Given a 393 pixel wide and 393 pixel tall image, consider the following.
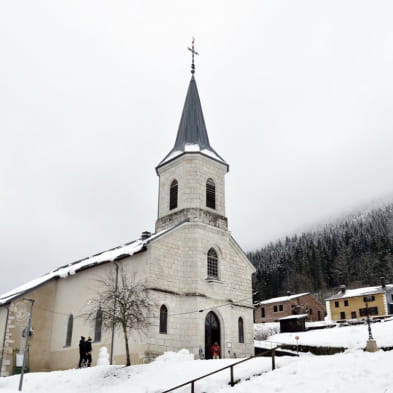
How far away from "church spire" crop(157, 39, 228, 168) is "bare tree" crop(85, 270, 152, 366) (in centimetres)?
989

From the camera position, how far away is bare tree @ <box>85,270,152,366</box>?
23.0 meters

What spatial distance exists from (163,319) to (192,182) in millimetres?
9628

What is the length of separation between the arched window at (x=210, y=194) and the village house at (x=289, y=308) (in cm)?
4158

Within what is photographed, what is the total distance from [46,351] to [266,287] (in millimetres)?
80054

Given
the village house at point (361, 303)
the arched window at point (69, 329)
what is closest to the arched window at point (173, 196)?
the arched window at point (69, 329)

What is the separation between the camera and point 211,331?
27.5 meters

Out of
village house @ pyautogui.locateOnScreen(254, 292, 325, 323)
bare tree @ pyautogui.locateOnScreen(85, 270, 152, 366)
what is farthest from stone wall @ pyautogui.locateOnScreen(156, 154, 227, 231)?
village house @ pyautogui.locateOnScreen(254, 292, 325, 323)

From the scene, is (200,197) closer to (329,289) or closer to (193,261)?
(193,261)

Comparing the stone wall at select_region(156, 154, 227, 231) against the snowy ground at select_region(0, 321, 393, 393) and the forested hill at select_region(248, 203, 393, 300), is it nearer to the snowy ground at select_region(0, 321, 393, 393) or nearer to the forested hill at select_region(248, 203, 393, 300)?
the snowy ground at select_region(0, 321, 393, 393)

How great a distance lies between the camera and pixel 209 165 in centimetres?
3244

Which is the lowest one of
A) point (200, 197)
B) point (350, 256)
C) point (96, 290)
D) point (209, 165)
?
point (96, 290)

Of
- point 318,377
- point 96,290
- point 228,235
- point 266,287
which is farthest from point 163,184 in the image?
point 266,287

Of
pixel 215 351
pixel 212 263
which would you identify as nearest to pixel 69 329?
pixel 212 263

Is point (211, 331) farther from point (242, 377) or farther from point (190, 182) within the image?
point (242, 377)
